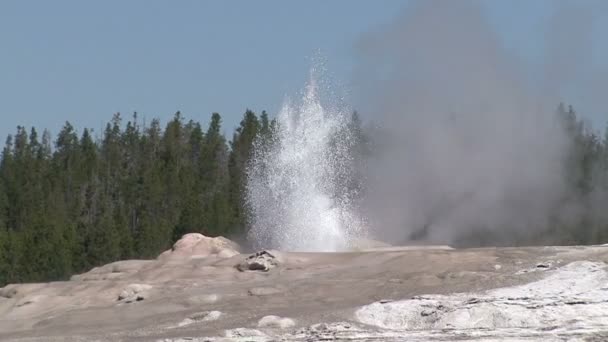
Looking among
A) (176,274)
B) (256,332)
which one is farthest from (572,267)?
(176,274)

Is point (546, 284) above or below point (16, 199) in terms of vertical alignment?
below

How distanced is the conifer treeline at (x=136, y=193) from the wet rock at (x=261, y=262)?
12.9m

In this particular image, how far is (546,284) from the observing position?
18391mm

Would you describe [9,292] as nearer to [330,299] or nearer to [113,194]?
[330,299]

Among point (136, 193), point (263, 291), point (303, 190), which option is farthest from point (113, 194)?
point (263, 291)

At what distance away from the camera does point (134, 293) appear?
864 inches

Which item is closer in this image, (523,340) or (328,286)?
(523,340)

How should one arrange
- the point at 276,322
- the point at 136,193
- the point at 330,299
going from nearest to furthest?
1. the point at 276,322
2. the point at 330,299
3. the point at 136,193

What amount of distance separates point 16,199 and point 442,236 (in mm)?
46729

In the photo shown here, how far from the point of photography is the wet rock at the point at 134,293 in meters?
21.8

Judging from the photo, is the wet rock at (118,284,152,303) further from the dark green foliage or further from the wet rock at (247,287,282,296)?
the dark green foliage

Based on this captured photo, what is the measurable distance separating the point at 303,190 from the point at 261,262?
7788mm

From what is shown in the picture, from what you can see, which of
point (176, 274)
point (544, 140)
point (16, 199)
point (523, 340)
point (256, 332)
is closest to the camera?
point (523, 340)

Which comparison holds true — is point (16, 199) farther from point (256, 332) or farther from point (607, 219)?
point (256, 332)
